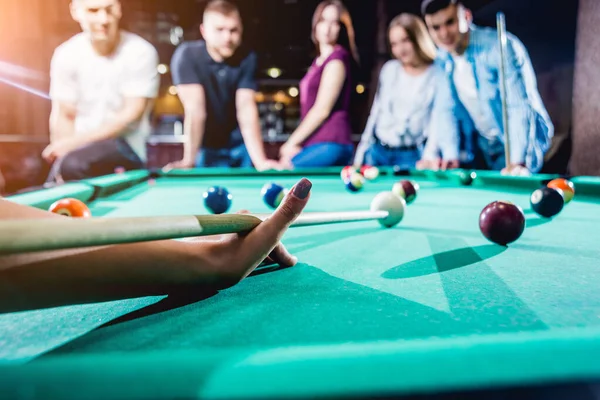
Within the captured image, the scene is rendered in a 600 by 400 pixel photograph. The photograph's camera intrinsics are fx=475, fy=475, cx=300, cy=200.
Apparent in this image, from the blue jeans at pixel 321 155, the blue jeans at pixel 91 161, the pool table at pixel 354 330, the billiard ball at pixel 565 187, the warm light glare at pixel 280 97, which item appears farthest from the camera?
the warm light glare at pixel 280 97

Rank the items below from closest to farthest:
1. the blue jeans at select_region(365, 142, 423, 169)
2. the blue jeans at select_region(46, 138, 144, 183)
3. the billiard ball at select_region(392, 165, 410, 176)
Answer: the billiard ball at select_region(392, 165, 410, 176)
the blue jeans at select_region(46, 138, 144, 183)
the blue jeans at select_region(365, 142, 423, 169)

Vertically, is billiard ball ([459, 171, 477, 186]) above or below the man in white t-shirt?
below

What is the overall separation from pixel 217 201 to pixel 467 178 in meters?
2.43

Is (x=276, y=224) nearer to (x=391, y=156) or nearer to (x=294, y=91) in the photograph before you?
(x=391, y=156)

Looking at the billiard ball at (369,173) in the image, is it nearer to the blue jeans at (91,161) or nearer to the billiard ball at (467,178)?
the billiard ball at (467,178)

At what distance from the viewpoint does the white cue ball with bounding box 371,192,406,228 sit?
1.99 meters

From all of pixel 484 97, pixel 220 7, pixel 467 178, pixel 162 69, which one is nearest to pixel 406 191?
pixel 467 178

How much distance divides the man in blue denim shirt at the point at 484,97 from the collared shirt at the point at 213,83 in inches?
122

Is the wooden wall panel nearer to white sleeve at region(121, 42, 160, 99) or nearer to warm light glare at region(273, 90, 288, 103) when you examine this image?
white sleeve at region(121, 42, 160, 99)

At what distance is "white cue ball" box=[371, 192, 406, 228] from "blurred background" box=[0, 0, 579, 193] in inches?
208

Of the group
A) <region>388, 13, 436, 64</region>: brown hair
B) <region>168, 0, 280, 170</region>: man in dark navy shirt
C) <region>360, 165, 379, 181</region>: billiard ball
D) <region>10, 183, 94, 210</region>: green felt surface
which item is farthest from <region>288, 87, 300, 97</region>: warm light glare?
<region>10, 183, 94, 210</region>: green felt surface

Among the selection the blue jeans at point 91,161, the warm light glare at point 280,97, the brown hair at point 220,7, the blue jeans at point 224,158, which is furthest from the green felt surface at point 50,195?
the warm light glare at point 280,97

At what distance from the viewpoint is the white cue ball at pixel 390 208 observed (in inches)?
78.2

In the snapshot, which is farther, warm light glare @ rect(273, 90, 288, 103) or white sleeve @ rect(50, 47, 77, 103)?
warm light glare @ rect(273, 90, 288, 103)
